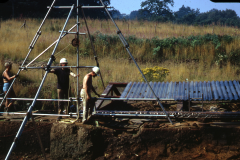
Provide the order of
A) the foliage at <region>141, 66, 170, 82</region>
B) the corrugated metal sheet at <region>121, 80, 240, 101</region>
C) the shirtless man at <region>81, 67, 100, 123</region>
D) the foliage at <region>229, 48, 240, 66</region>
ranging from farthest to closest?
the foliage at <region>229, 48, 240, 66</region> < the foliage at <region>141, 66, 170, 82</region> < the corrugated metal sheet at <region>121, 80, 240, 101</region> < the shirtless man at <region>81, 67, 100, 123</region>

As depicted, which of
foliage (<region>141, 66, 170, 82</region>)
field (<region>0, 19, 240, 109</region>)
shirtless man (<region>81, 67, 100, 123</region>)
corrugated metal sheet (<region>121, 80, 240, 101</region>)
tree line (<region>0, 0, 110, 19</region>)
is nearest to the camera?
shirtless man (<region>81, 67, 100, 123</region>)

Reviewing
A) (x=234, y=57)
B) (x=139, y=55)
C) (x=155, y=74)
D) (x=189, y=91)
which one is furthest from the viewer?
(x=139, y=55)

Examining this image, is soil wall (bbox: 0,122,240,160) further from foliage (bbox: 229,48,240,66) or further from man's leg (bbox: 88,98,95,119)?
foliage (bbox: 229,48,240,66)

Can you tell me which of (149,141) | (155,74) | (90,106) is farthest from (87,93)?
(155,74)

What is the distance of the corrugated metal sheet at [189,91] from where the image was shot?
8.48 metres

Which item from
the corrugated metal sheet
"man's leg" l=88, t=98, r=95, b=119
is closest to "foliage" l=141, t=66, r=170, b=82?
the corrugated metal sheet

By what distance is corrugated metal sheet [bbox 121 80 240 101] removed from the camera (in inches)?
334

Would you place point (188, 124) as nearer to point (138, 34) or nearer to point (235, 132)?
point (235, 132)

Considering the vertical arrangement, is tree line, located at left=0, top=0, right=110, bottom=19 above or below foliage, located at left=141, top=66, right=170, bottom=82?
above

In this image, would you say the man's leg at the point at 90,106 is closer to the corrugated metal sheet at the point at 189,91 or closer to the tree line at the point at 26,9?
the corrugated metal sheet at the point at 189,91

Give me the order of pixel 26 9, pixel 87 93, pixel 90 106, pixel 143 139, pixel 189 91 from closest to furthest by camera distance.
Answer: pixel 87 93
pixel 90 106
pixel 143 139
pixel 189 91
pixel 26 9

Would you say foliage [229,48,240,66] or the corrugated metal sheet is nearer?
the corrugated metal sheet

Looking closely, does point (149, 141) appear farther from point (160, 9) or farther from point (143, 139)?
point (160, 9)

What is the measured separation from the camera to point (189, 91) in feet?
29.9
